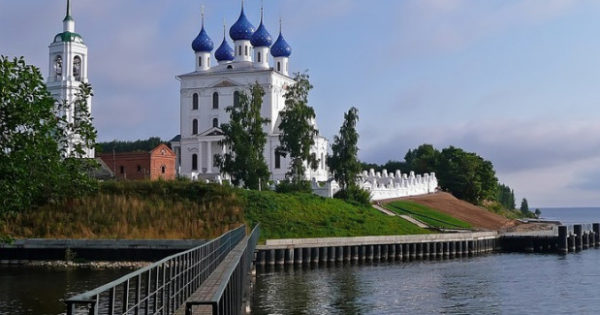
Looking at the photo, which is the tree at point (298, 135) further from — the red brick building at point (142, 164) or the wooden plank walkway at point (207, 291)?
the wooden plank walkway at point (207, 291)

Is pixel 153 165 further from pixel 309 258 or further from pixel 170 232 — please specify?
pixel 309 258

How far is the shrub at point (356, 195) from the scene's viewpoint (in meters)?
63.1

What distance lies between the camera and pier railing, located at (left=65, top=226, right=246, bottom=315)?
729 cm

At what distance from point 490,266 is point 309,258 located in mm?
11501

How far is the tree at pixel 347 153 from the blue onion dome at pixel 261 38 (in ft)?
75.9

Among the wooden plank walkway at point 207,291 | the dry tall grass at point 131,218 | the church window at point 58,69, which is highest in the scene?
the church window at point 58,69

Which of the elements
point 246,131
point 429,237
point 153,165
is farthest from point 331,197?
point 153,165

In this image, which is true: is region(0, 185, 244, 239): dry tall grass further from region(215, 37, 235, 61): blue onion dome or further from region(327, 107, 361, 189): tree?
region(215, 37, 235, 61): blue onion dome

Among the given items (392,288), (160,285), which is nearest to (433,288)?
(392,288)

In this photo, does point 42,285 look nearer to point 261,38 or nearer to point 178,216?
point 178,216

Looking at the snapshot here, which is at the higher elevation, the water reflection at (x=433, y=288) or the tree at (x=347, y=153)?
the tree at (x=347, y=153)

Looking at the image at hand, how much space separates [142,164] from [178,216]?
70.6ft

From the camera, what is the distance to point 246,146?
61.5 meters

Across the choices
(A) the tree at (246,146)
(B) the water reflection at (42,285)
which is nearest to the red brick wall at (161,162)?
(A) the tree at (246,146)
